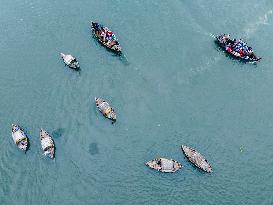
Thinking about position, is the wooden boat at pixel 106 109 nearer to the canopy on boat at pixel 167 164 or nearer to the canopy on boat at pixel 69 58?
the canopy on boat at pixel 69 58

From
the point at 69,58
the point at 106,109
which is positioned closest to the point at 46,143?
the point at 106,109

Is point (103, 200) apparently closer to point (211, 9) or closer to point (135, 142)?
point (135, 142)

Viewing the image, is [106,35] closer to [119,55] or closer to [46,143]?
[119,55]

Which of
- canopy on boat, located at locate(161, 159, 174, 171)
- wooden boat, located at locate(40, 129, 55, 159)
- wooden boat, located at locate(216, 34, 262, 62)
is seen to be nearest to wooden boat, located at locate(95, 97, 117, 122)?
wooden boat, located at locate(40, 129, 55, 159)

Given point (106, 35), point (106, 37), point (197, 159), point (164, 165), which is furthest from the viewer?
point (106, 35)

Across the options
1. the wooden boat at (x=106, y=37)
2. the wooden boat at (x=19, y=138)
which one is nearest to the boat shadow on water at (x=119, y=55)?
the wooden boat at (x=106, y=37)

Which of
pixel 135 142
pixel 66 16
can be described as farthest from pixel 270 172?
pixel 66 16

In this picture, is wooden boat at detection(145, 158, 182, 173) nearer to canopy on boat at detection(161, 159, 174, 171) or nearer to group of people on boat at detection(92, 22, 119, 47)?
canopy on boat at detection(161, 159, 174, 171)
